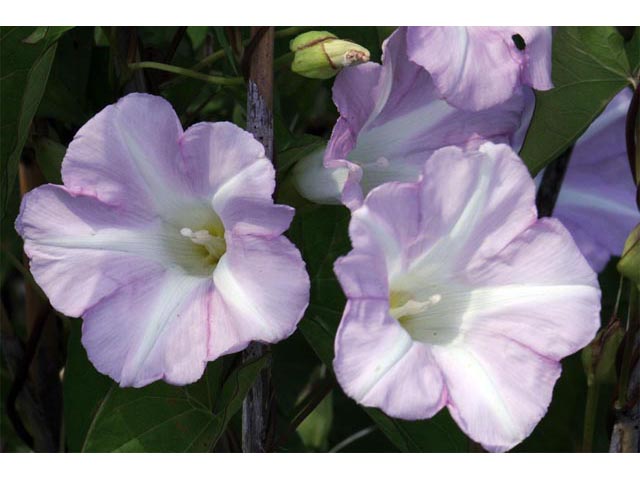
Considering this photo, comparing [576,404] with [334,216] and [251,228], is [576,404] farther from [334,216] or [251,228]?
[251,228]

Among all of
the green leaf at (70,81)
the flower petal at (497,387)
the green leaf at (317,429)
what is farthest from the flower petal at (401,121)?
the green leaf at (317,429)

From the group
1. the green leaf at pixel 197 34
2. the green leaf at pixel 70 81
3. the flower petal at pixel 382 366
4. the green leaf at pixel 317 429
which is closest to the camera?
the flower petal at pixel 382 366

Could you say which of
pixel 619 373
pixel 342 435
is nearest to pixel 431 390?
pixel 619 373

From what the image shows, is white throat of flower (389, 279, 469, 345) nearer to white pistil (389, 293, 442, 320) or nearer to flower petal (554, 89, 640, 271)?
white pistil (389, 293, 442, 320)

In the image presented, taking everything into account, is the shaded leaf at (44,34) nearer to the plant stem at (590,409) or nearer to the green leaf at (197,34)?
the green leaf at (197,34)

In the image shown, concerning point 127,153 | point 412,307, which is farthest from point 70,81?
point 412,307
